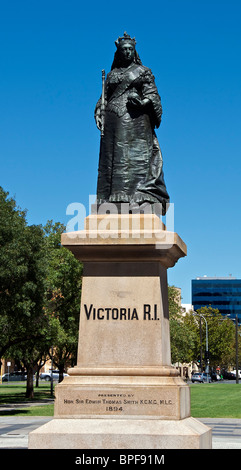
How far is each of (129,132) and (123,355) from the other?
10.5 feet

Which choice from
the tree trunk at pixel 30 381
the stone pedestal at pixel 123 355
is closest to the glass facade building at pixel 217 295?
the tree trunk at pixel 30 381

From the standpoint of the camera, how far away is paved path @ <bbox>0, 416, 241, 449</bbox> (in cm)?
1492

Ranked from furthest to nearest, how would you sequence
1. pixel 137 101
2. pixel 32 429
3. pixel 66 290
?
pixel 66 290
pixel 32 429
pixel 137 101

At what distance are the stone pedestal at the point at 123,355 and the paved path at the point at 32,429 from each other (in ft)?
21.7

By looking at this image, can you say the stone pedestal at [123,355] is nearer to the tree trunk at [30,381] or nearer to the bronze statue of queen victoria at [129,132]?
the bronze statue of queen victoria at [129,132]

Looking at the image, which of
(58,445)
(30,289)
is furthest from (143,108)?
(30,289)

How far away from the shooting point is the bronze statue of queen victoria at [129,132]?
910 centimetres

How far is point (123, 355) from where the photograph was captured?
802 cm

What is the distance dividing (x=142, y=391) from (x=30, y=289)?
816 inches

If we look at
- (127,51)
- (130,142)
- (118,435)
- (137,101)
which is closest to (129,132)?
(130,142)

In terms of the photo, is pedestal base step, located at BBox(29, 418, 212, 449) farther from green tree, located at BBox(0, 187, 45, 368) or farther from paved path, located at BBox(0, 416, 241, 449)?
green tree, located at BBox(0, 187, 45, 368)

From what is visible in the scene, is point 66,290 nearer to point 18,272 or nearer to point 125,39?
point 18,272
